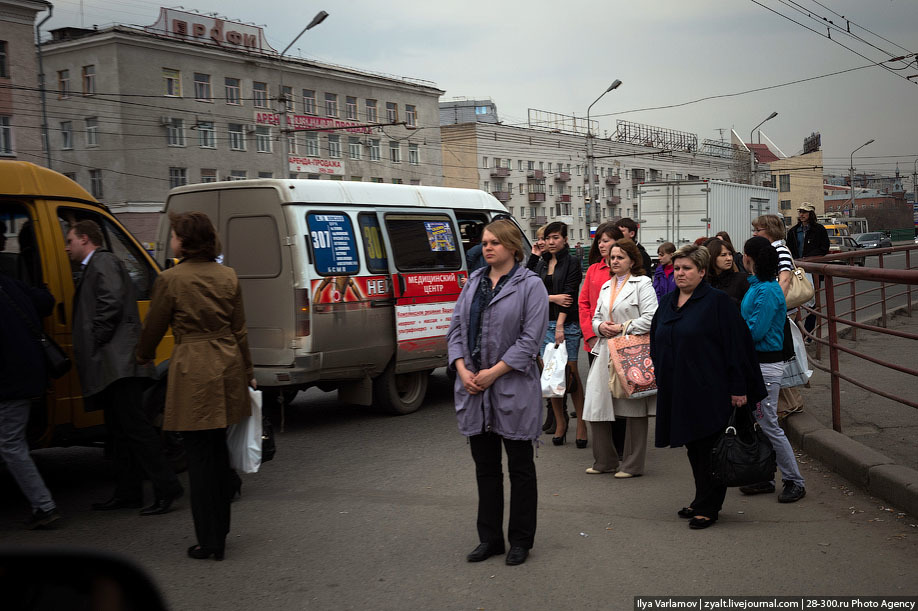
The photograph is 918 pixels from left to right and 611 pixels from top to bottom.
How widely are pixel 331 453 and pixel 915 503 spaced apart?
464cm

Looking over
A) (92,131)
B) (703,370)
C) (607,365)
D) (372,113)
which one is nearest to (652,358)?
(703,370)

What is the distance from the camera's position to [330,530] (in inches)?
217

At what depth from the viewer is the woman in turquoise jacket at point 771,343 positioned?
19.1ft

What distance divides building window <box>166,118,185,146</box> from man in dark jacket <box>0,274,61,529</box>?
4759 centimetres

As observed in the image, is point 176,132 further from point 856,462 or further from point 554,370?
point 856,462

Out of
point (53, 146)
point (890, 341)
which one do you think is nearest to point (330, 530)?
point (890, 341)

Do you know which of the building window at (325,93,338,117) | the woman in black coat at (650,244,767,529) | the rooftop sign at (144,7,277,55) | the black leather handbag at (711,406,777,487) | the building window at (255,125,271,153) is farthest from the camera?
the building window at (325,93,338,117)

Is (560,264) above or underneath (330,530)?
above

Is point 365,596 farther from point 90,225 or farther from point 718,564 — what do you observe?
point 90,225

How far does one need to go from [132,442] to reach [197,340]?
4.49ft

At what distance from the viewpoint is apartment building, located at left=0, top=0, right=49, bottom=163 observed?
133 ft

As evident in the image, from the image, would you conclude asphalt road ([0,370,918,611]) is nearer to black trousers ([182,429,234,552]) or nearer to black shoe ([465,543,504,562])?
black shoe ([465,543,504,562])

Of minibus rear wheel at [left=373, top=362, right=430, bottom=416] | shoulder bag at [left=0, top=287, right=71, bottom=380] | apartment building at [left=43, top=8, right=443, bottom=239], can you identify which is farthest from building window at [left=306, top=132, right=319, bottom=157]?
shoulder bag at [left=0, top=287, right=71, bottom=380]

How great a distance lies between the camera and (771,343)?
589 centimetres
